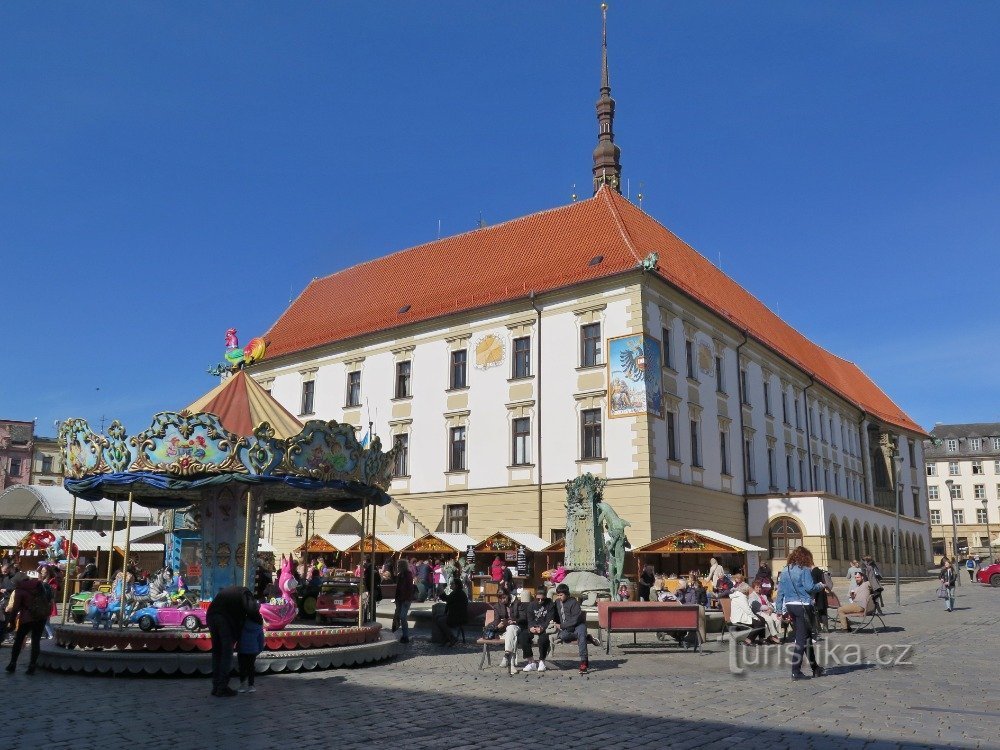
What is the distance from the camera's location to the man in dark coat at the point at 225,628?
1145 centimetres

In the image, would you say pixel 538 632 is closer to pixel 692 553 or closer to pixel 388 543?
pixel 692 553

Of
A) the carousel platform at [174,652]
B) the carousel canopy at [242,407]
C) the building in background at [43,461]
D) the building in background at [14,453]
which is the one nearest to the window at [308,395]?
the carousel canopy at [242,407]

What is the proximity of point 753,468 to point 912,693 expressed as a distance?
29463 millimetres

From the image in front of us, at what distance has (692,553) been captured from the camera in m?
32.5

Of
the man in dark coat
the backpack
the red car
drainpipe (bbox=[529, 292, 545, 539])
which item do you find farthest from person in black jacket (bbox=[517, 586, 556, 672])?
the red car

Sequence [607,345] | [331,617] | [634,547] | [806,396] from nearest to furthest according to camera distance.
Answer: [331,617]
[634,547]
[607,345]
[806,396]

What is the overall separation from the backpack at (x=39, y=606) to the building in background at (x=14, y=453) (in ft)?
Answer: 269

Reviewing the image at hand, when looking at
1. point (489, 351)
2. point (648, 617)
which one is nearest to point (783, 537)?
point (489, 351)

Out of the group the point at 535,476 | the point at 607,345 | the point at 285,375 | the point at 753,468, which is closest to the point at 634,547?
the point at 535,476

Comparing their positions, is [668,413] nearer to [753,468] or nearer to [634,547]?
[634,547]

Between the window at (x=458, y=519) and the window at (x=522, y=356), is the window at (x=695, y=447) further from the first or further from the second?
the window at (x=458, y=519)

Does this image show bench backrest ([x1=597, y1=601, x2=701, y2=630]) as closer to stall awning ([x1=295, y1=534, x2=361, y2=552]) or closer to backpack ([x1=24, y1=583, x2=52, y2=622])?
backpack ([x1=24, y1=583, x2=52, y2=622])

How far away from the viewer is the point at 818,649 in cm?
1603

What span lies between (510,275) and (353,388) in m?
9.57
